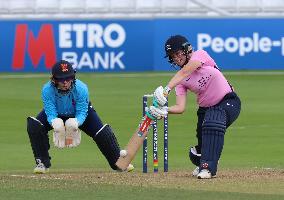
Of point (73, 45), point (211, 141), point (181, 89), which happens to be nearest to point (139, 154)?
point (181, 89)

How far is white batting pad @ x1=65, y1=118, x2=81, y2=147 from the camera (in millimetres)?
12430

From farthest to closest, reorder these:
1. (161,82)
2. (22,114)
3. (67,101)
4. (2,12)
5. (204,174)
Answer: (2,12), (161,82), (22,114), (67,101), (204,174)

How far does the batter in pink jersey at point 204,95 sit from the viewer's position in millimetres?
11781

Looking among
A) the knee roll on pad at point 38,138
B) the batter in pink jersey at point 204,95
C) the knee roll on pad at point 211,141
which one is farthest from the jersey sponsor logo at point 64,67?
the knee roll on pad at point 211,141

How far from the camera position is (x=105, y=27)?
3153 cm

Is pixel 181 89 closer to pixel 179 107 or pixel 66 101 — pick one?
pixel 179 107

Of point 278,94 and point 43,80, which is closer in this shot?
point 278,94

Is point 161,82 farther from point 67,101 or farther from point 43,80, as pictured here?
point 67,101

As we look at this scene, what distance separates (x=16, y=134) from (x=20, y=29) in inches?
529

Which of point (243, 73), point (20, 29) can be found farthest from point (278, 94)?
point (20, 29)

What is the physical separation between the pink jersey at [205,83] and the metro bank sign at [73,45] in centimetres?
1918

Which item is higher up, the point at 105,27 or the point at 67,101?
the point at 67,101

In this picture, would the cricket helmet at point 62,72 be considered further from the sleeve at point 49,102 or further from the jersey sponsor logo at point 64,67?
the sleeve at point 49,102

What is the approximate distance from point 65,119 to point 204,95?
1.68 m
